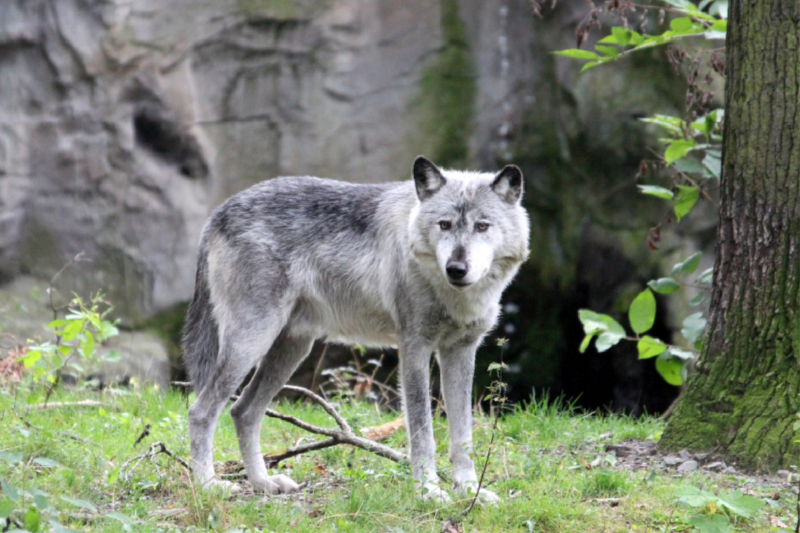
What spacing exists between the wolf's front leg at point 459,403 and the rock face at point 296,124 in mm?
4335

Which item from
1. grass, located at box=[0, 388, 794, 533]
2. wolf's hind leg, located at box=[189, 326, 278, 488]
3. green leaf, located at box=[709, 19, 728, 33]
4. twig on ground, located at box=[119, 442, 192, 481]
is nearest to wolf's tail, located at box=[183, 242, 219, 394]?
wolf's hind leg, located at box=[189, 326, 278, 488]

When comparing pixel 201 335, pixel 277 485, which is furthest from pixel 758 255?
pixel 201 335

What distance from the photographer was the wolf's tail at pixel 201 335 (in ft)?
12.9

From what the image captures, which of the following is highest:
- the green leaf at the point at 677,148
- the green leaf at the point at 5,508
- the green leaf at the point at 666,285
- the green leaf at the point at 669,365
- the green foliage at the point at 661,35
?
the green foliage at the point at 661,35

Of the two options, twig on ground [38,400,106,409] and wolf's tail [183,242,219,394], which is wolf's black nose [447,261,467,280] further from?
twig on ground [38,400,106,409]

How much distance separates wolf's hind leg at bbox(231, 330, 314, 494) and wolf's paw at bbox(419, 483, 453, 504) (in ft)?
2.24

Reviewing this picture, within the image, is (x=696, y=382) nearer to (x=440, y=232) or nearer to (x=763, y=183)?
(x=763, y=183)

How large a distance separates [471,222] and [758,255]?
1364mm

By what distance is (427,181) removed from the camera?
3.74 m

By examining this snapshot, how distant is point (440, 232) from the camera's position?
11.8ft

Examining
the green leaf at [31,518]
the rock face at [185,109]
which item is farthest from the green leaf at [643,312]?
the rock face at [185,109]

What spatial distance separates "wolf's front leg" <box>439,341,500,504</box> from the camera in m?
3.52

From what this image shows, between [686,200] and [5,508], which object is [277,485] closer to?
[5,508]

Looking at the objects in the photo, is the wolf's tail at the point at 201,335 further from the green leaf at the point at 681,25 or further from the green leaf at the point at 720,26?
the green leaf at the point at 720,26
